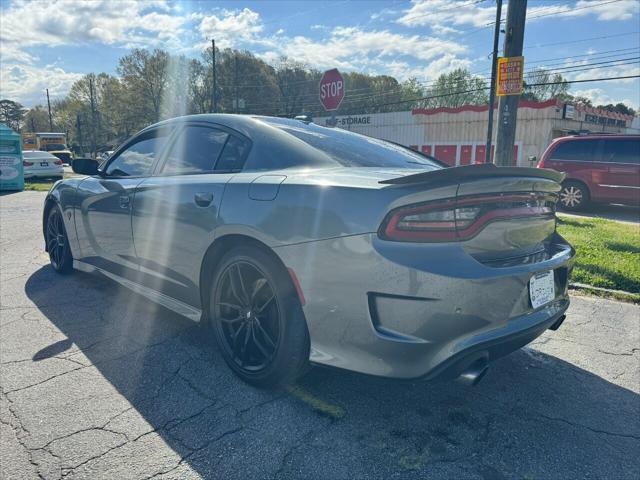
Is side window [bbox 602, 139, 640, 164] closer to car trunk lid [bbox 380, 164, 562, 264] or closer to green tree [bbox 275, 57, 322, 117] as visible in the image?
car trunk lid [bbox 380, 164, 562, 264]

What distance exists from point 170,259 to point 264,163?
94cm

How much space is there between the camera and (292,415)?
7.56ft

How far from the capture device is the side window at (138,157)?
3.47m

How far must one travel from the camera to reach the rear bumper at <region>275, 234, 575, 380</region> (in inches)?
73.3

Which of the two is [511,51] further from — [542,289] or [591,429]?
[591,429]

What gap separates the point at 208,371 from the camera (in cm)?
276

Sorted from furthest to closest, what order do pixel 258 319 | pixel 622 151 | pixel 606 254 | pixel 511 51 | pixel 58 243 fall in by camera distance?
pixel 622 151 < pixel 511 51 < pixel 606 254 < pixel 58 243 < pixel 258 319

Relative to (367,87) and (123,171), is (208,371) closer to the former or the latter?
(123,171)

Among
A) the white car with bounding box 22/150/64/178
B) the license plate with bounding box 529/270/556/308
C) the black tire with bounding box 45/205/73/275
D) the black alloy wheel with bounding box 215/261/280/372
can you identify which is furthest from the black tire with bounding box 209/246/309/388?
the white car with bounding box 22/150/64/178

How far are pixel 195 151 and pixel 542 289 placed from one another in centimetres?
229

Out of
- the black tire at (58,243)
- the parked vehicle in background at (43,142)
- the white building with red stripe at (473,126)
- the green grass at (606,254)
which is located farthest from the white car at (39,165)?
the parked vehicle in background at (43,142)

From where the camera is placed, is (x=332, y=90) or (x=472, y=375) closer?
(x=472, y=375)

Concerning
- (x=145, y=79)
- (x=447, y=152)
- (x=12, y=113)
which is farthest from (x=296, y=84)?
(x=12, y=113)

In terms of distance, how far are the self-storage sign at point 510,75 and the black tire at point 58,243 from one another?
582 centimetres
